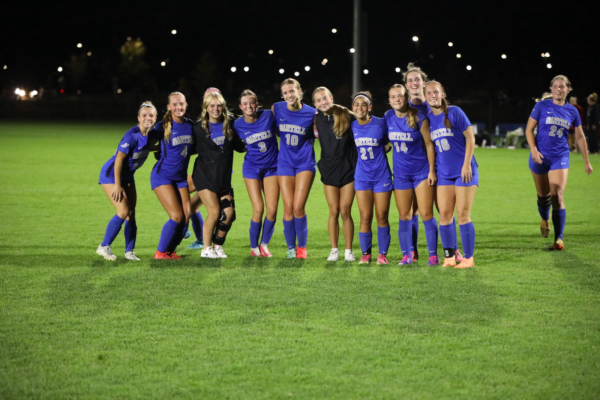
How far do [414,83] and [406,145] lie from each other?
0.67m

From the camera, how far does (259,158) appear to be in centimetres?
812

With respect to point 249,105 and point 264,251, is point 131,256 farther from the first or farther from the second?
point 249,105

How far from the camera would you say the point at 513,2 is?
197 ft

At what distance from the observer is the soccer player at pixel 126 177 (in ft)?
25.7

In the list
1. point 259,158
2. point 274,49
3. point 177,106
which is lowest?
point 259,158

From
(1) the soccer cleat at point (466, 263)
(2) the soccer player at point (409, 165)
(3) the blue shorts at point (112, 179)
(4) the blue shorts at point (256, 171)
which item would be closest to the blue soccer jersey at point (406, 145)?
(2) the soccer player at point (409, 165)

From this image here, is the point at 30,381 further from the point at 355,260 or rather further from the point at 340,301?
the point at 355,260

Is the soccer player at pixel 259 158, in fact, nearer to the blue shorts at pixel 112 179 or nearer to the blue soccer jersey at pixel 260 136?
the blue soccer jersey at pixel 260 136

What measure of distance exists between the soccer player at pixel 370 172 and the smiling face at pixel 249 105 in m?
1.10

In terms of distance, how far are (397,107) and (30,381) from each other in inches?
180

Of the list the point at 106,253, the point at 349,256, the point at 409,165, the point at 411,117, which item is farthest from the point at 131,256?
the point at 411,117

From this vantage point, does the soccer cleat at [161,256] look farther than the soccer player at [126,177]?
Yes

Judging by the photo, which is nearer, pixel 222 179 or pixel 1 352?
pixel 1 352

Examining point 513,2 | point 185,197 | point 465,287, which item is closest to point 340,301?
point 465,287
